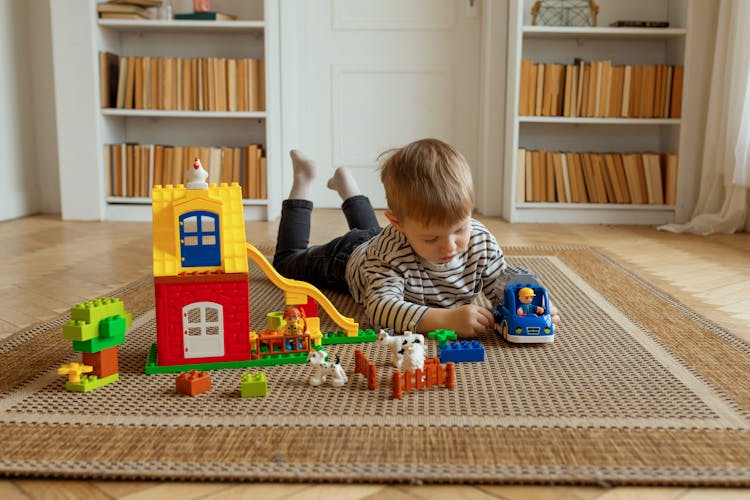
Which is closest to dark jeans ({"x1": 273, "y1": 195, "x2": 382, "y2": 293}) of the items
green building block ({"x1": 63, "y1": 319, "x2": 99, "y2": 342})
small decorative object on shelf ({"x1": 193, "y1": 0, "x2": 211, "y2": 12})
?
green building block ({"x1": 63, "y1": 319, "x2": 99, "y2": 342})

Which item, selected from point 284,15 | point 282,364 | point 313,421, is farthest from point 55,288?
point 284,15

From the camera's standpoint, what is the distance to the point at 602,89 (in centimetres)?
303

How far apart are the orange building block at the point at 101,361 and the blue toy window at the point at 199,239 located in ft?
0.55

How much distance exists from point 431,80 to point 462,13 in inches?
12.8

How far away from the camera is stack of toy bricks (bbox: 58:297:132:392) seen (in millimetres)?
1020

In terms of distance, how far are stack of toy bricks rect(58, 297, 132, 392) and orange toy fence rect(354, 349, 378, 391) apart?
13.6 inches

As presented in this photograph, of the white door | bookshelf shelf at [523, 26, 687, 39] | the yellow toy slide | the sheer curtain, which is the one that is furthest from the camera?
the white door

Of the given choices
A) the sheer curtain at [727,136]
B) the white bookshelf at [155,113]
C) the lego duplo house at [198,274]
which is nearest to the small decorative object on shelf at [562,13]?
the sheer curtain at [727,136]

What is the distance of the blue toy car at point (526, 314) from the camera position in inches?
48.7

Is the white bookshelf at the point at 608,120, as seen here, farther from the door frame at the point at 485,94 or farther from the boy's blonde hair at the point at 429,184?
the boy's blonde hair at the point at 429,184

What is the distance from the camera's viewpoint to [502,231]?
2.83 metres

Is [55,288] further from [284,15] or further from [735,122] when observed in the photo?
[735,122]

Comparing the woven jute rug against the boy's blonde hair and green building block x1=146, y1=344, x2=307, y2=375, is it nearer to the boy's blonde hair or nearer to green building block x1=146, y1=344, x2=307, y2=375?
green building block x1=146, y1=344, x2=307, y2=375

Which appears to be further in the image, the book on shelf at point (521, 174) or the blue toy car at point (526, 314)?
the book on shelf at point (521, 174)
